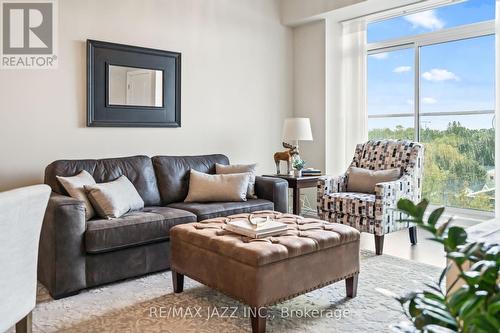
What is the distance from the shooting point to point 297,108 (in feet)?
18.1

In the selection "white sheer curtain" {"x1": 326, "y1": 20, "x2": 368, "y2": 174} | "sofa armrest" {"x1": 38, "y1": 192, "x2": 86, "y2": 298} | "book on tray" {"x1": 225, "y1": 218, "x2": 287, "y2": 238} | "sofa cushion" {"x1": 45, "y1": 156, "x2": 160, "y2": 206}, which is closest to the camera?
"book on tray" {"x1": 225, "y1": 218, "x2": 287, "y2": 238}

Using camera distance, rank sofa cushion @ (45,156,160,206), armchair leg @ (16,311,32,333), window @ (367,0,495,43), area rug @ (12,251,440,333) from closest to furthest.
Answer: armchair leg @ (16,311,32,333) → area rug @ (12,251,440,333) → sofa cushion @ (45,156,160,206) → window @ (367,0,495,43)

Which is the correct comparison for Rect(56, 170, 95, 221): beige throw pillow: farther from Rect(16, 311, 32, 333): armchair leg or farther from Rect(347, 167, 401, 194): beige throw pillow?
Rect(347, 167, 401, 194): beige throw pillow

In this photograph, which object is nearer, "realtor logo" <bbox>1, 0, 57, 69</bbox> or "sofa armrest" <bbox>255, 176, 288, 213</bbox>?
"realtor logo" <bbox>1, 0, 57, 69</bbox>

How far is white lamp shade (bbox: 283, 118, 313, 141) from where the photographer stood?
4.63 meters

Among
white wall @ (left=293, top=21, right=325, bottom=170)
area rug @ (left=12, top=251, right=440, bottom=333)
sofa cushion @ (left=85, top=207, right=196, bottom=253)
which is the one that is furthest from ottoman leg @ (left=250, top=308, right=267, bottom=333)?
white wall @ (left=293, top=21, right=325, bottom=170)

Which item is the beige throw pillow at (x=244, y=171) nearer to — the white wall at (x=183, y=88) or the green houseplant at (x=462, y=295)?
the white wall at (x=183, y=88)

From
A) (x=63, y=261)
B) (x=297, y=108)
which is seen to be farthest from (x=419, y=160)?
(x=63, y=261)

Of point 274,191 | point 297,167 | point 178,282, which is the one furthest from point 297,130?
point 178,282

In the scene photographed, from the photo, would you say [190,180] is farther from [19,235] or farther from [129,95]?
[19,235]

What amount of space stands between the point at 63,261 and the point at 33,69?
1755 millimetres

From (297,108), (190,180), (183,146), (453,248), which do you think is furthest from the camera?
(297,108)

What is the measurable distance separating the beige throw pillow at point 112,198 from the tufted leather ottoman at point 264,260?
59cm

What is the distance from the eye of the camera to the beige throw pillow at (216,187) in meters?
3.79
